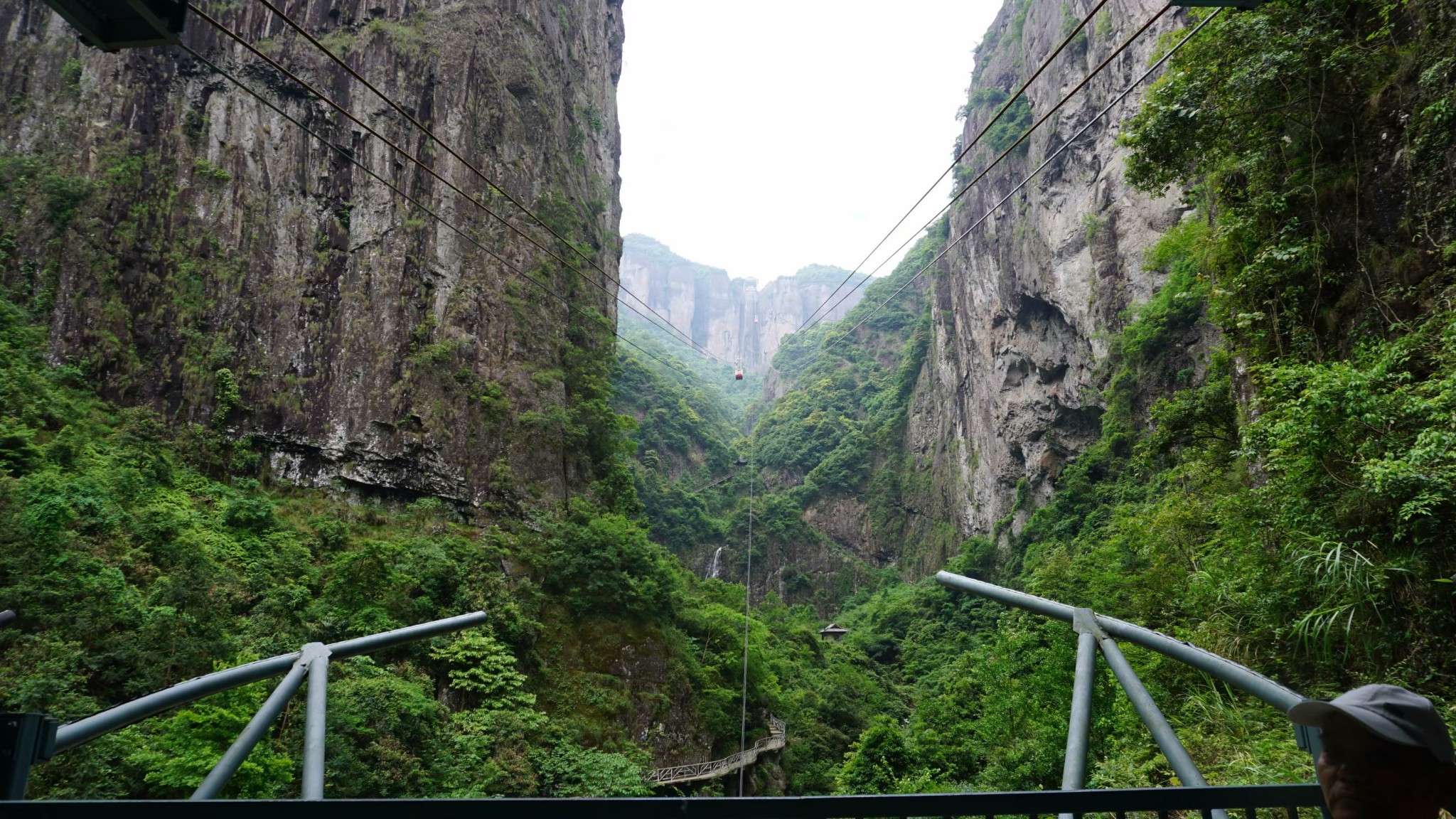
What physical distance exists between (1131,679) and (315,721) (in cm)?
402

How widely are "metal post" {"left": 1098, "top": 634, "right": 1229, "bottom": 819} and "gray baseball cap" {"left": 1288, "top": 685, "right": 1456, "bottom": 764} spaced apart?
168 centimetres

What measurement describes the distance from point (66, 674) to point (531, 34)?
76.4ft

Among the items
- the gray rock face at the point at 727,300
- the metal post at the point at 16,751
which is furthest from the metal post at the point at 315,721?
the gray rock face at the point at 727,300

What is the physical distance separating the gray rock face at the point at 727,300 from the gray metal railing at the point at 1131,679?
121612 millimetres

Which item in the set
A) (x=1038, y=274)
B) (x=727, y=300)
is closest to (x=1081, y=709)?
(x=1038, y=274)

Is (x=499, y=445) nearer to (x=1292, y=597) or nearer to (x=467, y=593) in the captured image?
(x=467, y=593)

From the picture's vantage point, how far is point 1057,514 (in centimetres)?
2734

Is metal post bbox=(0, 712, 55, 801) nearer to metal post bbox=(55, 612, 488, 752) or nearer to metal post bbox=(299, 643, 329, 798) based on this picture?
metal post bbox=(55, 612, 488, 752)

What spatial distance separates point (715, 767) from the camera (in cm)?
1809

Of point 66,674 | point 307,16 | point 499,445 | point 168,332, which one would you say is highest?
point 307,16

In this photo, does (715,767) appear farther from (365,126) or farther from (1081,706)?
(365,126)

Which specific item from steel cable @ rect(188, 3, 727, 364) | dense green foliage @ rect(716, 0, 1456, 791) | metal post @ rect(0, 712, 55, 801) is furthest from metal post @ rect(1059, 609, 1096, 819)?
steel cable @ rect(188, 3, 727, 364)

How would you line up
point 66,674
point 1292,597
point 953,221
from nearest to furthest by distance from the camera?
point 1292,597 < point 66,674 < point 953,221

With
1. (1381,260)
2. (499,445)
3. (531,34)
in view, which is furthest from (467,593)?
(531,34)
